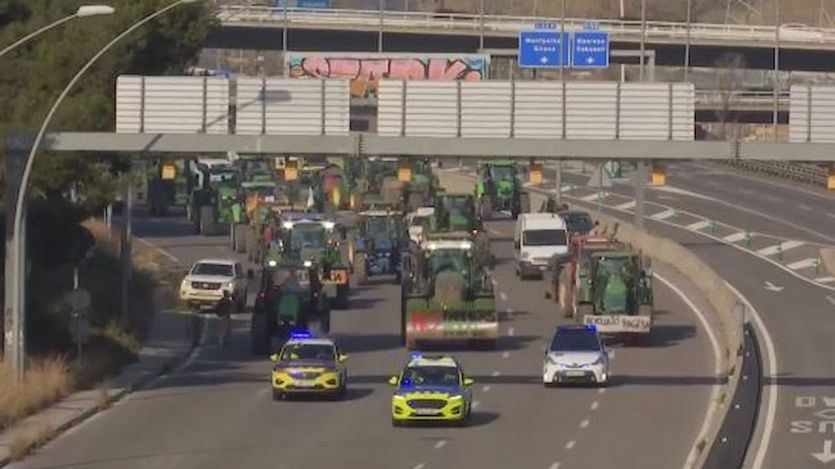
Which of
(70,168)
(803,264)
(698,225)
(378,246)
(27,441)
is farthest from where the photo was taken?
(698,225)

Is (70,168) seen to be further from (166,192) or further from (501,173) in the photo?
(166,192)

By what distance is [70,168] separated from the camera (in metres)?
54.8

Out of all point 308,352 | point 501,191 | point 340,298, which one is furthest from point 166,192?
point 308,352

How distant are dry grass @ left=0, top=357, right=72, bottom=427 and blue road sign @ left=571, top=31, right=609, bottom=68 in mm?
39942

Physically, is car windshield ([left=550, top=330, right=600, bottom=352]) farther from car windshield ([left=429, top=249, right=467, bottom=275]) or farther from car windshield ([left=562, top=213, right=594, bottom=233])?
car windshield ([left=562, top=213, right=594, bottom=233])

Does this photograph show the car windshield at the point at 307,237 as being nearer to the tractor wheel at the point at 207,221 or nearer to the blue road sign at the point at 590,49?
the blue road sign at the point at 590,49

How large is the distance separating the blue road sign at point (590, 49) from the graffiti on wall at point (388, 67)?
361 centimetres

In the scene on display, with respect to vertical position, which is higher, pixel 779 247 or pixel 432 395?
pixel 779 247

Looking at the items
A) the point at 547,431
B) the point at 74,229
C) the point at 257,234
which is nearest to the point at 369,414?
the point at 547,431

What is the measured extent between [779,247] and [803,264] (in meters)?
5.16

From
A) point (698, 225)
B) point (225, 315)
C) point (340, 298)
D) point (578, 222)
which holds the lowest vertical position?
point (225, 315)

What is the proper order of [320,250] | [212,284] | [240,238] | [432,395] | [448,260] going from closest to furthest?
[432,395]
[448,260]
[212,284]
[320,250]
[240,238]

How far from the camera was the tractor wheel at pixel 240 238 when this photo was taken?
83.7 metres

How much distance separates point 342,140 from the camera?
47.6 meters
